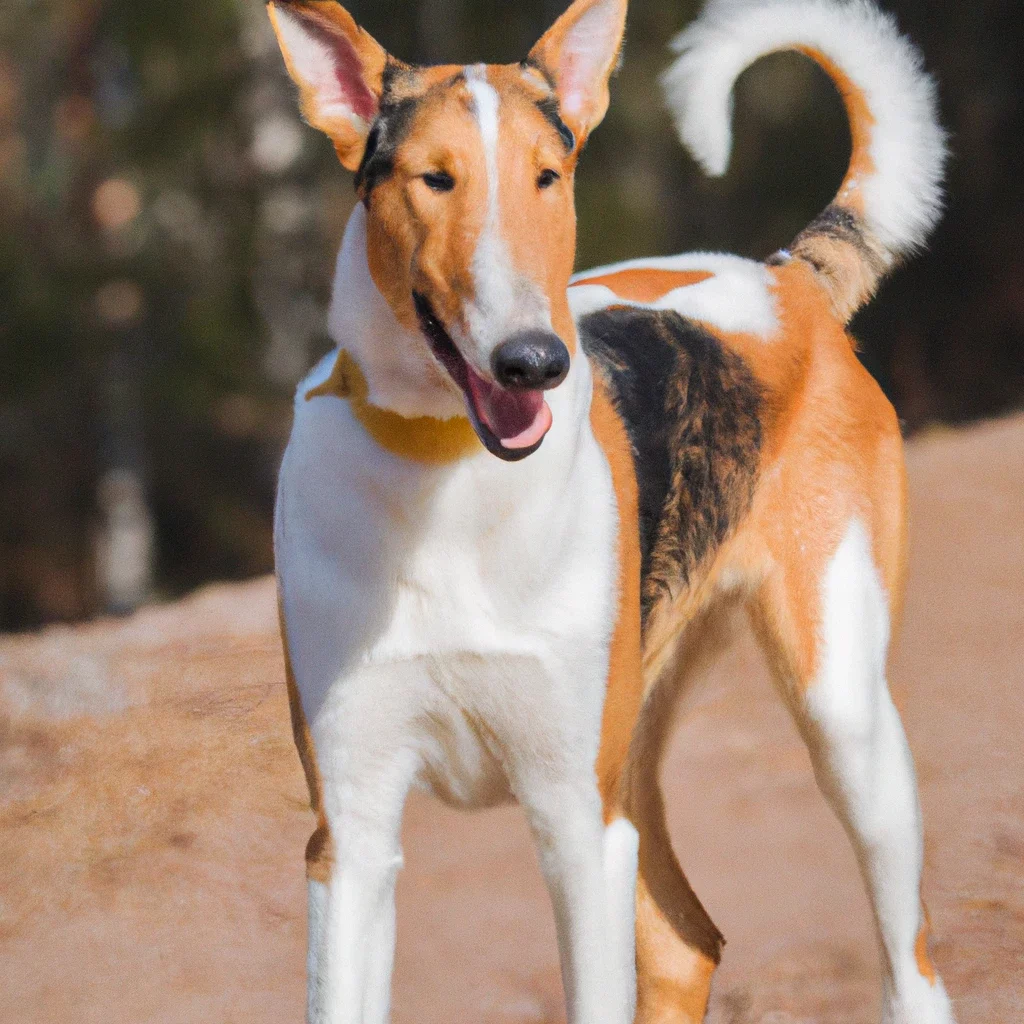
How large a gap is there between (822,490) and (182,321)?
29.5 ft

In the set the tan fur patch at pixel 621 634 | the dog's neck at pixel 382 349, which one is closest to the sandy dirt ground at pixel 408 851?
the tan fur patch at pixel 621 634

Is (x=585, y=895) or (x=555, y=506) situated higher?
(x=555, y=506)

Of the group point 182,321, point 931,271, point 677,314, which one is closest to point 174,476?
point 182,321

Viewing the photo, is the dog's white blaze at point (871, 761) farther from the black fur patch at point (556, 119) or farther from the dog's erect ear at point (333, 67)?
the dog's erect ear at point (333, 67)

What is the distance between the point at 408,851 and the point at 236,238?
722 centimetres

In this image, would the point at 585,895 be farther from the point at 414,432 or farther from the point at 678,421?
the point at 678,421

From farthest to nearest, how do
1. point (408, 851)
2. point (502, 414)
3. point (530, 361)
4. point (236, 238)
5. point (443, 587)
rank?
point (236, 238)
point (408, 851)
point (443, 587)
point (502, 414)
point (530, 361)

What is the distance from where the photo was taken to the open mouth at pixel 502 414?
2428 millimetres

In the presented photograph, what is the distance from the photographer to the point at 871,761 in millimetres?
3457

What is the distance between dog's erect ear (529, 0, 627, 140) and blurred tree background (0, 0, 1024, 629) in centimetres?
811

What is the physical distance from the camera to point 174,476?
14445mm

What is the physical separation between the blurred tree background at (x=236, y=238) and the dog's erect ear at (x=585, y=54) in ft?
26.6

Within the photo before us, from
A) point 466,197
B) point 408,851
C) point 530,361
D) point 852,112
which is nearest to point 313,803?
point 530,361

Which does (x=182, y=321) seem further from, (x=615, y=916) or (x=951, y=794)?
(x=615, y=916)
